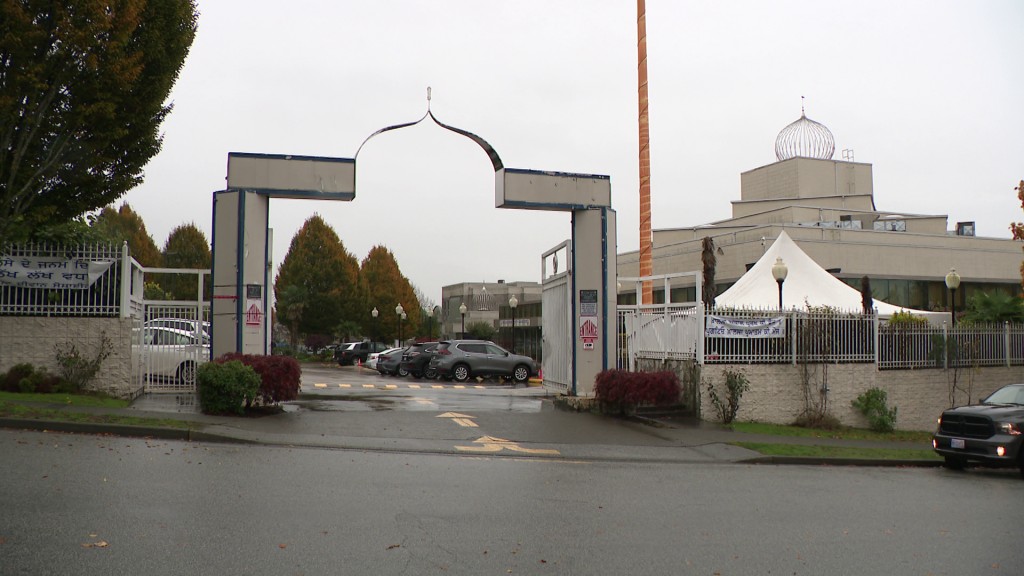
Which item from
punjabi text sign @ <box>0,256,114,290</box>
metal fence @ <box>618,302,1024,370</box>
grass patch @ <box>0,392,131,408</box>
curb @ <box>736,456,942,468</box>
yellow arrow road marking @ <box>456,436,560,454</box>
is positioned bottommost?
curb @ <box>736,456,942,468</box>

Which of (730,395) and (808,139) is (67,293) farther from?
(808,139)

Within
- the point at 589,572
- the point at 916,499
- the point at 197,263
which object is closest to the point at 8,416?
the point at 589,572

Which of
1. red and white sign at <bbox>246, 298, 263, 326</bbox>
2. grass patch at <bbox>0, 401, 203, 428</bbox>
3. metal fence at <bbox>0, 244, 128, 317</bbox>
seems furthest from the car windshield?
metal fence at <bbox>0, 244, 128, 317</bbox>

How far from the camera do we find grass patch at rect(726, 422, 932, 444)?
1634 cm

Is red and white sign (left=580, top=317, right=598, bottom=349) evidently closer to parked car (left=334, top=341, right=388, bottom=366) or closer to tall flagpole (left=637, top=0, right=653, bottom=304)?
tall flagpole (left=637, top=0, right=653, bottom=304)

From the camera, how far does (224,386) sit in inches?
560

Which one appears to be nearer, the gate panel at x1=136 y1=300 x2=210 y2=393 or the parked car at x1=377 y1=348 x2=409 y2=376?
the gate panel at x1=136 y1=300 x2=210 y2=393

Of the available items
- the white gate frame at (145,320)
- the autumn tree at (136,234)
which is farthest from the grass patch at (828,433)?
the autumn tree at (136,234)

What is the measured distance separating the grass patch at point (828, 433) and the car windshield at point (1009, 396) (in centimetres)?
279

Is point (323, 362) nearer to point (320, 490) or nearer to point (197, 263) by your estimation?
point (197, 263)

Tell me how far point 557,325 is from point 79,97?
36.5ft

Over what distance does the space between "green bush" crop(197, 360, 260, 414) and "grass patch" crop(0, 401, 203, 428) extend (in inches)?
52.0

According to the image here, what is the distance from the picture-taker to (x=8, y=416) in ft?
39.3

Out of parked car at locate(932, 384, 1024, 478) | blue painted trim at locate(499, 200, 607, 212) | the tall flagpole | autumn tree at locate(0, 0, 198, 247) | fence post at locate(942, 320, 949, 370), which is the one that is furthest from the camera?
the tall flagpole
